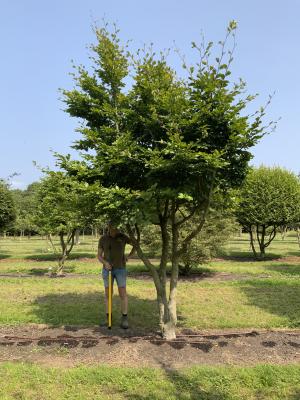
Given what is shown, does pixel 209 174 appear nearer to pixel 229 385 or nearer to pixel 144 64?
pixel 144 64

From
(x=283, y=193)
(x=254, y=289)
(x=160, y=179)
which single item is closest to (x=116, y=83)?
(x=160, y=179)

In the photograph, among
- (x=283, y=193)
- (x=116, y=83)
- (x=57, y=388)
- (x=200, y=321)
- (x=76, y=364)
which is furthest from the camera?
(x=283, y=193)

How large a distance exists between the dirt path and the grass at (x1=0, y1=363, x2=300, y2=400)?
0.32 meters

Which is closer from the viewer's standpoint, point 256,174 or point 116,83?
point 116,83

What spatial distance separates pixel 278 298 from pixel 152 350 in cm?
587

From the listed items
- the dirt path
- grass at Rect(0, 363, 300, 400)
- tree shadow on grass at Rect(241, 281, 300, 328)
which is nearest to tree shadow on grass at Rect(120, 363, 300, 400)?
grass at Rect(0, 363, 300, 400)

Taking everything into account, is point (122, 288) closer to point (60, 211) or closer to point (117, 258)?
point (117, 258)

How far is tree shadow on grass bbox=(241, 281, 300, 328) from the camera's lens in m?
9.03

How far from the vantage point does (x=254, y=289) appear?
12.4 m

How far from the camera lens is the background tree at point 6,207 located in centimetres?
2477

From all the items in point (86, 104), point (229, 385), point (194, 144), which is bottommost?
point (229, 385)

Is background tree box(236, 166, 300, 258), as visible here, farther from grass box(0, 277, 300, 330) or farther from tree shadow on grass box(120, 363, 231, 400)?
tree shadow on grass box(120, 363, 231, 400)

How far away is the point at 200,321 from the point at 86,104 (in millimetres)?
4976

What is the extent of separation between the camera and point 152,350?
6.14m
